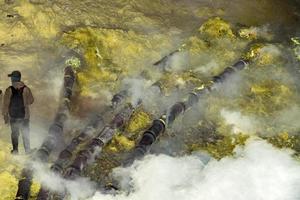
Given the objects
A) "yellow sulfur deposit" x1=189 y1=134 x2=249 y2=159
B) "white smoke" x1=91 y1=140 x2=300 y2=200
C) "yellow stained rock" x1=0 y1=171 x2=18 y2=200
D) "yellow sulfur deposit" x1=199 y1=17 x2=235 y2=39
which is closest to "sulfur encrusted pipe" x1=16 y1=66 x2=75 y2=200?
"yellow stained rock" x1=0 y1=171 x2=18 y2=200

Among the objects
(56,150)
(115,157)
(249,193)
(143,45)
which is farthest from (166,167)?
(143,45)

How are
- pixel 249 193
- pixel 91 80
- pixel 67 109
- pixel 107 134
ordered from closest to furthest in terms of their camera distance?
1. pixel 249 193
2. pixel 107 134
3. pixel 67 109
4. pixel 91 80

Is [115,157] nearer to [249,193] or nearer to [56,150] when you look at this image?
[56,150]

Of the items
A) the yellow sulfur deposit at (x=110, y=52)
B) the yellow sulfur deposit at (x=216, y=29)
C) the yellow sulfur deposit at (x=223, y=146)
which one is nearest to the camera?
the yellow sulfur deposit at (x=223, y=146)

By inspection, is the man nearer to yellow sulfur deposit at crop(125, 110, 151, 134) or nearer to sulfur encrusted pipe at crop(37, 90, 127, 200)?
sulfur encrusted pipe at crop(37, 90, 127, 200)

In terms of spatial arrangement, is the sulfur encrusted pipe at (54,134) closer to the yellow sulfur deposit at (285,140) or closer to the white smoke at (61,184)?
the white smoke at (61,184)

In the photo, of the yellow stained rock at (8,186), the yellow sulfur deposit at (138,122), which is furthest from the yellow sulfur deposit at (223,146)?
the yellow stained rock at (8,186)

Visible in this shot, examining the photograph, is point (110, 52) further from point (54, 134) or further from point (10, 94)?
point (10, 94)
